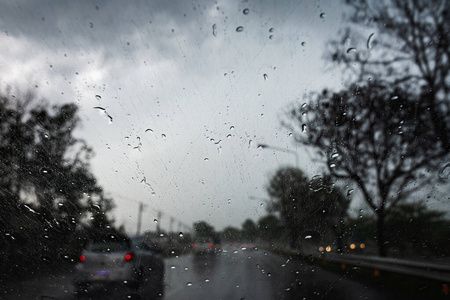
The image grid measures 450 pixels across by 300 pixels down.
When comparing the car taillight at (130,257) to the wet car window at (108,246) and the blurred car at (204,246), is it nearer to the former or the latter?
the wet car window at (108,246)

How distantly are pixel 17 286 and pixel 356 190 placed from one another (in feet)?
16.9

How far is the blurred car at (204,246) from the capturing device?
5.89 m

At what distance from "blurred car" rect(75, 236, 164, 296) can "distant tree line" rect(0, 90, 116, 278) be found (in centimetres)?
26

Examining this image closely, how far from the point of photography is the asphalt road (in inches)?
204

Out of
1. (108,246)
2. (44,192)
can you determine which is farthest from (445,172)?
(44,192)

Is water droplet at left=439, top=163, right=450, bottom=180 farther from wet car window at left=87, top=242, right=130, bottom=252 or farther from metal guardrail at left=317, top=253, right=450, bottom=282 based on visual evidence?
wet car window at left=87, top=242, right=130, bottom=252

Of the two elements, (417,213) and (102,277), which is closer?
(417,213)

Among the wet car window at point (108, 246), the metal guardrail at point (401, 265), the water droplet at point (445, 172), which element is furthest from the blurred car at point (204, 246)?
the water droplet at point (445, 172)

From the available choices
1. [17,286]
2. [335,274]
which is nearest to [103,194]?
[17,286]

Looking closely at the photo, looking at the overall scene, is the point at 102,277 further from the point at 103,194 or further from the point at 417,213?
the point at 417,213

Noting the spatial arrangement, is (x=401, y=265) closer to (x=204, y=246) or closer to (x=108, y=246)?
(x=204, y=246)

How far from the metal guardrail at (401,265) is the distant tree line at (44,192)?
11.4 feet

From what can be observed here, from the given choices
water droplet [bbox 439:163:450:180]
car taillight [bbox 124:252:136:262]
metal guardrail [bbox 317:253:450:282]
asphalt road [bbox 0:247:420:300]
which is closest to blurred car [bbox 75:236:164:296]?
car taillight [bbox 124:252:136:262]

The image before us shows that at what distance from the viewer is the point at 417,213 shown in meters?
4.61
